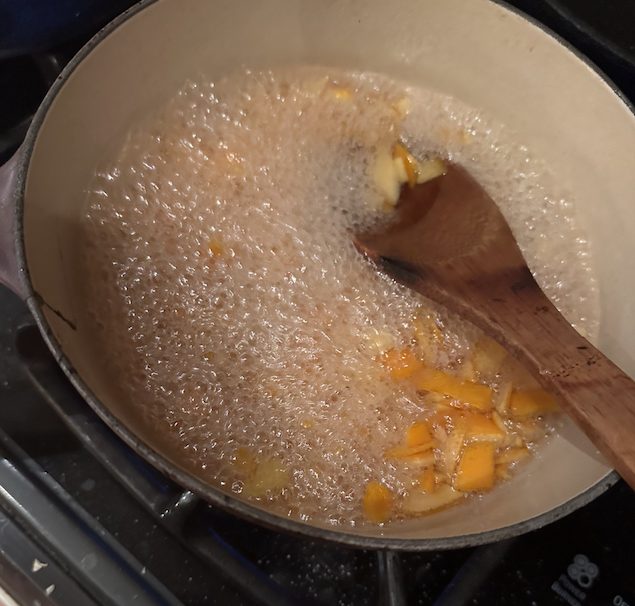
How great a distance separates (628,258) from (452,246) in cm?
25

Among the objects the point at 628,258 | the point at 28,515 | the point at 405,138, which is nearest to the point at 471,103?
the point at 405,138

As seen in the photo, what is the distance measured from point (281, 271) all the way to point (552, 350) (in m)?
0.36

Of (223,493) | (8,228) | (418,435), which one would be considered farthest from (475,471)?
(8,228)

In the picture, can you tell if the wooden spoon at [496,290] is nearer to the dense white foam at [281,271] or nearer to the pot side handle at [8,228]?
the dense white foam at [281,271]

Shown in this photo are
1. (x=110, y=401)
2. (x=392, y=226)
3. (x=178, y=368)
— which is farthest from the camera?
(x=392, y=226)

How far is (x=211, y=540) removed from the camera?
24.6 inches

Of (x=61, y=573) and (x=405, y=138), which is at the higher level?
(x=405, y=138)

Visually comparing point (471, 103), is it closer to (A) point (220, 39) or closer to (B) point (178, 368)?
(A) point (220, 39)

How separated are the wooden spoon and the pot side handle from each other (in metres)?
0.43

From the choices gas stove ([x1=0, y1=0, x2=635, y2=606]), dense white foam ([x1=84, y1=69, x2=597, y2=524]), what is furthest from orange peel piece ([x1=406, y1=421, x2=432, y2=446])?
gas stove ([x1=0, y1=0, x2=635, y2=606])

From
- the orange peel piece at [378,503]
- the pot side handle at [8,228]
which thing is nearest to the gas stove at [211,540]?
the orange peel piece at [378,503]

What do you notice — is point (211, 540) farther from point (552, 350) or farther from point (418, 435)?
point (552, 350)

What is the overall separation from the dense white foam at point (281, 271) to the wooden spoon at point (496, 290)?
75mm

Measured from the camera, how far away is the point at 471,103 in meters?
0.82
